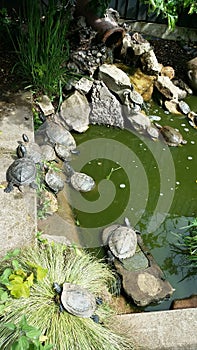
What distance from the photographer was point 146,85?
494 cm

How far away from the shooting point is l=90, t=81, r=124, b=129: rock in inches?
177

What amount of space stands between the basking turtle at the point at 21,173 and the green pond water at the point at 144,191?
21.1 inches

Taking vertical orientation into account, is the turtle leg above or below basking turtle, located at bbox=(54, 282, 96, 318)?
above

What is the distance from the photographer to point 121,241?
3.26 metres

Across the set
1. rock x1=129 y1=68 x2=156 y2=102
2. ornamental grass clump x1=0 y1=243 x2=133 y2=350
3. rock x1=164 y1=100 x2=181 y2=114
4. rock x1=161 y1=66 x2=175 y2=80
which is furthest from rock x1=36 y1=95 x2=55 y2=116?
ornamental grass clump x1=0 y1=243 x2=133 y2=350

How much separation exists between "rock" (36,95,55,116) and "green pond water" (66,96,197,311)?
1.24 ft

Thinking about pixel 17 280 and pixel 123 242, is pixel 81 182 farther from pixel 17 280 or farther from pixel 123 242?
pixel 17 280

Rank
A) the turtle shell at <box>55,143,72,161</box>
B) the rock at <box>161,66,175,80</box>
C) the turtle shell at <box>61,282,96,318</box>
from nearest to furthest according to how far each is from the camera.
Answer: the turtle shell at <box>61,282,96,318</box>, the turtle shell at <box>55,143,72,161</box>, the rock at <box>161,66,175,80</box>

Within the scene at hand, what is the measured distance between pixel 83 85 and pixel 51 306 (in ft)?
8.73

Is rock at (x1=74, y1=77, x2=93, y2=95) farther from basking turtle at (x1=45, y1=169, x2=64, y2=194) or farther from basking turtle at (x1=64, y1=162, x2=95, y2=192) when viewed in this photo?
basking turtle at (x1=45, y1=169, x2=64, y2=194)

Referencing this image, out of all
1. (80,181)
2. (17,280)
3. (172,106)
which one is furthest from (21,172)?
(172,106)

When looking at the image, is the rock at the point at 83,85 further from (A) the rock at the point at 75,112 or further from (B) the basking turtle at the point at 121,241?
(B) the basking turtle at the point at 121,241

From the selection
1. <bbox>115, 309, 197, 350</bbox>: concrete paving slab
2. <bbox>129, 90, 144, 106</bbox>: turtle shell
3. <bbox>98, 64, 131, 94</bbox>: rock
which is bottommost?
<bbox>115, 309, 197, 350</bbox>: concrete paving slab

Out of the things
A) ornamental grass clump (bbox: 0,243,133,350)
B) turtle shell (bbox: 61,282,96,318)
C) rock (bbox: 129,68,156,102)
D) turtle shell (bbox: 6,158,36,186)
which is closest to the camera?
ornamental grass clump (bbox: 0,243,133,350)
